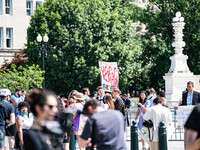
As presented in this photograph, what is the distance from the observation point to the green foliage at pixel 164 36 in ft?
160

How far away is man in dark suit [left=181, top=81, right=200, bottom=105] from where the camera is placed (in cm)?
1390

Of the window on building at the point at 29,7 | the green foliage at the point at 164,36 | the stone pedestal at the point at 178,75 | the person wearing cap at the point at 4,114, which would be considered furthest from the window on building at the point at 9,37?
the person wearing cap at the point at 4,114

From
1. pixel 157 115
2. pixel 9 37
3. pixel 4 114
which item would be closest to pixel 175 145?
pixel 157 115

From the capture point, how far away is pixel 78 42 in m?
41.7

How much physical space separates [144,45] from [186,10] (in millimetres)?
5166

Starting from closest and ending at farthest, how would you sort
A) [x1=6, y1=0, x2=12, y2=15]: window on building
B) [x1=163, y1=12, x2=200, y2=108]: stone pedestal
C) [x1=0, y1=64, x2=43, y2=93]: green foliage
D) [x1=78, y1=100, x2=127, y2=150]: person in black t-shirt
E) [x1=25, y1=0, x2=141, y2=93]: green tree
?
1. [x1=78, y1=100, x2=127, y2=150]: person in black t-shirt
2. [x1=0, y1=64, x2=43, y2=93]: green foliage
3. [x1=163, y1=12, x2=200, y2=108]: stone pedestal
4. [x1=25, y1=0, x2=141, y2=93]: green tree
5. [x1=6, y1=0, x2=12, y2=15]: window on building

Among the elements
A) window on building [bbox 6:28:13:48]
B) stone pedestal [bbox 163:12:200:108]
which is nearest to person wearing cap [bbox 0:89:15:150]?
stone pedestal [bbox 163:12:200:108]

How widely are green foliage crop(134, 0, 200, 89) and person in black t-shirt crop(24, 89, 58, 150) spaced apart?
→ 143ft

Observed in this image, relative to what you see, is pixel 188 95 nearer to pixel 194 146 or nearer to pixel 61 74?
pixel 194 146

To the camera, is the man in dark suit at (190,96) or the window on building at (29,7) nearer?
the man in dark suit at (190,96)

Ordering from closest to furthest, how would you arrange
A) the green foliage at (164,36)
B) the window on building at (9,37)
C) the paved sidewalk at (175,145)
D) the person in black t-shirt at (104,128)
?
the person in black t-shirt at (104,128) → the paved sidewalk at (175,145) → the green foliage at (164,36) → the window on building at (9,37)

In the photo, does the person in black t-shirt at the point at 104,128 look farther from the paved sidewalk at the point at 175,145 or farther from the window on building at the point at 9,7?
the window on building at the point at 9,7

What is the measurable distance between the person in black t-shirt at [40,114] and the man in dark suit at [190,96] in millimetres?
8626

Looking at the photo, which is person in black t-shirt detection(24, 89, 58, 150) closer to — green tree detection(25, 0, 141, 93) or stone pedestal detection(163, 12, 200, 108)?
stone pedestal detection(163, 12, 200, 108)
